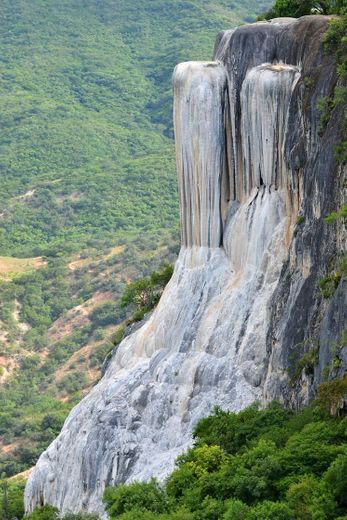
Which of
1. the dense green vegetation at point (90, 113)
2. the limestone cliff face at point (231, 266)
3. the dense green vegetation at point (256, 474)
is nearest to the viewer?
the dense green vegetation at point (256, 474)

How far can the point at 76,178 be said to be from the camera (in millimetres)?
101250

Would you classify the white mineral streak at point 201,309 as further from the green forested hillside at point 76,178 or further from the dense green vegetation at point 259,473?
the green forested hillside at point 76,178

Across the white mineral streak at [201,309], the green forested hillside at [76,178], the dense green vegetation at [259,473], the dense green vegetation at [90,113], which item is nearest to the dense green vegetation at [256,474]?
the dense green vegetation at [259,473]

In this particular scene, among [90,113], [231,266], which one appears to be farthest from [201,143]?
[90,113]

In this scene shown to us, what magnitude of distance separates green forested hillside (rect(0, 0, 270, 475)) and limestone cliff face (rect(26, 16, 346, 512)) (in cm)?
2965

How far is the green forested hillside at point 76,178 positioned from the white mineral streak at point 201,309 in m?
29.2

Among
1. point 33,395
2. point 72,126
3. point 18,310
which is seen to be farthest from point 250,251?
point 72,126

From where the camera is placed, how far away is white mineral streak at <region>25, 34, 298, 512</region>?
23.7 m

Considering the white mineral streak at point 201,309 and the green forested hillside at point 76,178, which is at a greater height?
the white mineral streak at point 201,309

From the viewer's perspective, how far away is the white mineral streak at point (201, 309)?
933 inches

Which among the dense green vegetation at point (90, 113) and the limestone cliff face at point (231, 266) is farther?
the dense green vegetation at point (90, 113)

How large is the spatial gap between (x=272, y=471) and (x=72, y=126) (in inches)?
3800

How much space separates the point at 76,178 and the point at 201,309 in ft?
252

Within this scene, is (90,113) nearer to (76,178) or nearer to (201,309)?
(76,178)
